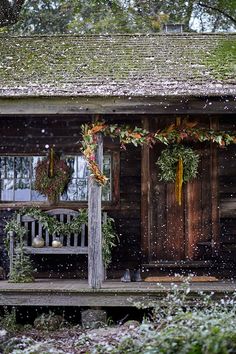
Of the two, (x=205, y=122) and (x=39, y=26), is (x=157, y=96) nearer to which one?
(x=205, y=122)

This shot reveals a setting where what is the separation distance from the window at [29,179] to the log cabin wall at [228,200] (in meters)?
1.97

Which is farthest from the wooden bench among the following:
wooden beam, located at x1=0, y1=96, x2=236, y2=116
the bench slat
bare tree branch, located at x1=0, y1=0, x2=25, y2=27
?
bare tree branch, located at x1=0, y1=0, x2=25, y2=27

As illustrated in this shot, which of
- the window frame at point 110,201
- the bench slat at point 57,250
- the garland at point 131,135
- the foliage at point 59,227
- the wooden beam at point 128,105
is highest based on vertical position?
the wooden beam at point 128,105

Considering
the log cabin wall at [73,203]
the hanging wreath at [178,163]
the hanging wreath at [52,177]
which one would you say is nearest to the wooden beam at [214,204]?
the hanging wreath at [178,163]

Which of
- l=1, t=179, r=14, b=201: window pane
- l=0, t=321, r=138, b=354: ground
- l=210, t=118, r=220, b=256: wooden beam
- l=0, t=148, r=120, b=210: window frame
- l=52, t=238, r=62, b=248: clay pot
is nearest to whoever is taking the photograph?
l=0, t=321, r=138, b=354: ground

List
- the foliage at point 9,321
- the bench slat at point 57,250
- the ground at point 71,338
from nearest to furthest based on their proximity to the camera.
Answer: the ground at point 71,338 → the foliage at point 9,321 → the bench slat at point 57,250

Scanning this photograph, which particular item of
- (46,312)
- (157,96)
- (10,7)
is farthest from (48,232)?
(10,7)

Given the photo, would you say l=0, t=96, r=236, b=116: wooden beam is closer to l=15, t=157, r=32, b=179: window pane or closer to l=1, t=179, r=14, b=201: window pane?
l=15, t=157, r=32, b=179: window pane

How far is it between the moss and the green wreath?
139 cm

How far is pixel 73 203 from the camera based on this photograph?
11508mm

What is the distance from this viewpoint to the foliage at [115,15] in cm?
2402

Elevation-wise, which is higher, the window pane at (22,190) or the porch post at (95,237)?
the window pane at (22,190)

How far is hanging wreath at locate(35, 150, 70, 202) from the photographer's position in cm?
1135

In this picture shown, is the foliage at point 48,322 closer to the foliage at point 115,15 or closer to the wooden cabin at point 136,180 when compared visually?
the wooden cabin at point 136,180
